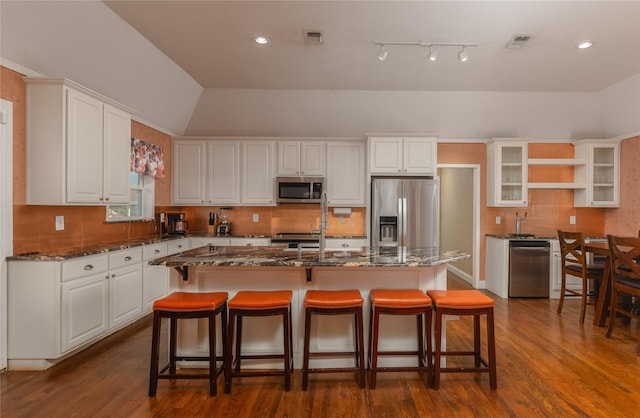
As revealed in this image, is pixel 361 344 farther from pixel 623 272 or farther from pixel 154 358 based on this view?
pixel 623 272

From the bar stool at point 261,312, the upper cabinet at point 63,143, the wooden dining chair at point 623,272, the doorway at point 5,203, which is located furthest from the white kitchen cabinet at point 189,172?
the wooden dining chair at point 623,272

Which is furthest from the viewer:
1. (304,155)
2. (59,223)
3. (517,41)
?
(304,155)

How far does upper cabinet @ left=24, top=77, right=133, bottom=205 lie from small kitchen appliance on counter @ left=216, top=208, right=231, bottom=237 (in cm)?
207

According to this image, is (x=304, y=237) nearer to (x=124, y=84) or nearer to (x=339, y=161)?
(x=339, y=161)

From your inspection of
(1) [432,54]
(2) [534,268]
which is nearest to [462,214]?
(2) [534,268]

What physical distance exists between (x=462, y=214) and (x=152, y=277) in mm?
5129

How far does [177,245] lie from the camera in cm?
448

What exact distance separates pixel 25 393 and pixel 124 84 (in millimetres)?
2972

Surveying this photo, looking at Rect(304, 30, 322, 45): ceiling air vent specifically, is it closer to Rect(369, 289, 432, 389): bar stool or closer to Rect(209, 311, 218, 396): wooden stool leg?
Rect(369, 289, 432, 389): bar stool

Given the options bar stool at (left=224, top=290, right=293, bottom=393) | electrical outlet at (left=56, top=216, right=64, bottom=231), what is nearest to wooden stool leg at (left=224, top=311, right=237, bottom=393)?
bar stool at (left=224, top=290, right=293, bottom=393)

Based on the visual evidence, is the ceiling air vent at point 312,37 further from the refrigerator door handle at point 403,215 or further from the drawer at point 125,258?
the drawer at point 125,258

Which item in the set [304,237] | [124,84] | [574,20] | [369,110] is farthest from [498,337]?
[124,84]

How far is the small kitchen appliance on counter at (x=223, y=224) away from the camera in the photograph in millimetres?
5059

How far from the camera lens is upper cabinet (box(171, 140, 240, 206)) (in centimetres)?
504
